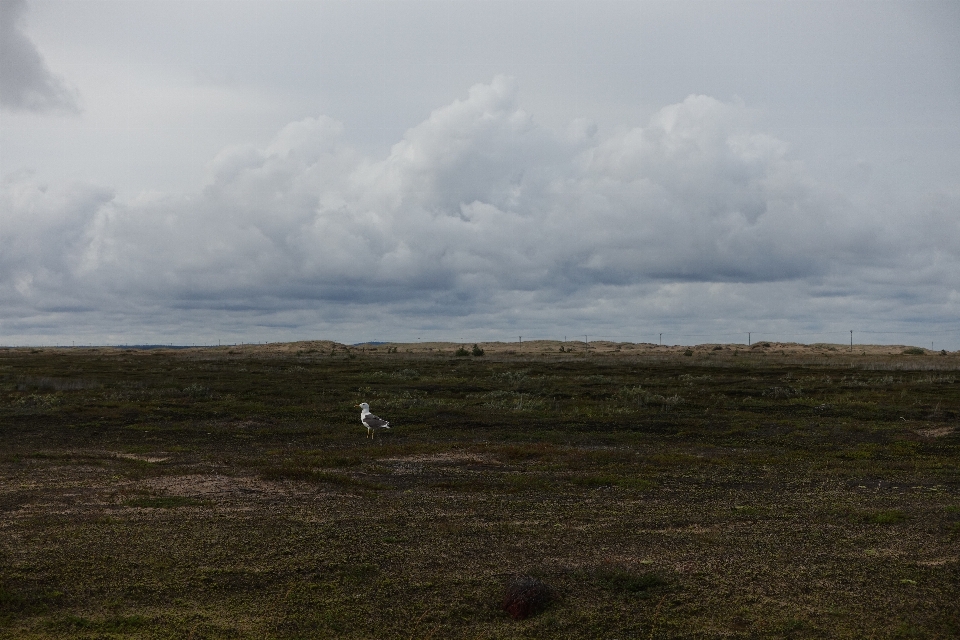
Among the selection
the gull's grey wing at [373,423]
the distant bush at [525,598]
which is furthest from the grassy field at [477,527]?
the gull's grey wing at [373,423]

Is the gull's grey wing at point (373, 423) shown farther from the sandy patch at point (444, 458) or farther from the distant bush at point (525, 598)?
the distant bush at point (525, 598)

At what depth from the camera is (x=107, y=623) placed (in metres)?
8.28

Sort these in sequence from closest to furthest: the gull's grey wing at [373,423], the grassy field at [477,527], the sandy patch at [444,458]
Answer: the grassy field at [477,527] < the sandy patch at [444,458] < the gull's grey wing at [373,423]

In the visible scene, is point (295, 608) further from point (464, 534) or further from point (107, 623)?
point (464, 534)

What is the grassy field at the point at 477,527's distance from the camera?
28.1 ft

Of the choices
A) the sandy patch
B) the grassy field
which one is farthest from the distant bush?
the sandy patch

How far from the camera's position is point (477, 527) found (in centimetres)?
1234

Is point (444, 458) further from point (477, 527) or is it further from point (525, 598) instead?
point (525, 598)

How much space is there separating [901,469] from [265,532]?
48.6ft

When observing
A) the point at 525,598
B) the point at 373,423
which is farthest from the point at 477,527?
the point at 373,423

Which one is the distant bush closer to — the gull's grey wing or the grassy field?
the grassy field

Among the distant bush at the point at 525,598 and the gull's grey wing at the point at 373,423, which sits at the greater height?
the gull's grey wing at the point at 373,423

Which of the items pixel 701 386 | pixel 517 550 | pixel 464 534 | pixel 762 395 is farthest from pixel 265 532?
pixel 701 386

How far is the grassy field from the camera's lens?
8.56 meters
